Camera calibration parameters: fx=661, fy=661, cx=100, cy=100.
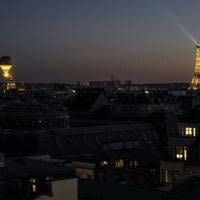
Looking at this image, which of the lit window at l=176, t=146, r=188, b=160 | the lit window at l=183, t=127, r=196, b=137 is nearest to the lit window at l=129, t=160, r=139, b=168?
the lit window at l=176, t=146, r=188, b=160

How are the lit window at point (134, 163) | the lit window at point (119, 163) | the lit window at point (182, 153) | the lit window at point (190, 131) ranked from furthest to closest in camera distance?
the lit window at point (134, 163), the lit window at point (119, 163), the lit window at point (190, 131), the lit window at point (182, 153)

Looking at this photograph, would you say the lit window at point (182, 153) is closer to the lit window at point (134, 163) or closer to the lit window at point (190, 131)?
the lit window at point (190, 131)

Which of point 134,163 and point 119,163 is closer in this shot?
point 119,163

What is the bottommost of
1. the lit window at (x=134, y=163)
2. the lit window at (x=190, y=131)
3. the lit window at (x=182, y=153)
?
the lit window at (x=134, y=163)

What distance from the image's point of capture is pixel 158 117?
245 ft

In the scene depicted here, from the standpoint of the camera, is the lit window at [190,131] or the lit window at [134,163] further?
the lit window at [134,163]

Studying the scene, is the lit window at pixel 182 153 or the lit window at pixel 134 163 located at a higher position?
the lit window at pixel 182 153

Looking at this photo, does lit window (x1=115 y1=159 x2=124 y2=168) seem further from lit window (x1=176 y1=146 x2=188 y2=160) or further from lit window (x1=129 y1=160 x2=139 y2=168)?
lit window (x1=176 y1=146 x2=188 y2=160)

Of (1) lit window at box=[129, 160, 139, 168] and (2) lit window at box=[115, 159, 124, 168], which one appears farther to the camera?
(1) lit window at box=[129, 160, 139, 168]

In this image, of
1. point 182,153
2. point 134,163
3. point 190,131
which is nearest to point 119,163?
point 134,163

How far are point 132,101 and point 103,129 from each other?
225 ft

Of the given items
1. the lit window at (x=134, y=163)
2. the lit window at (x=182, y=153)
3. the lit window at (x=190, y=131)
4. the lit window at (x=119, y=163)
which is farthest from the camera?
the lit window at (x=134, y=163)

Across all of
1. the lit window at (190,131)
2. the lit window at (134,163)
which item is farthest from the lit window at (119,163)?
the lit window at (190,131)

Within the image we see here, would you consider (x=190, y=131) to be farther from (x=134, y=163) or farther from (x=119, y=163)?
(x=119, y=163)
